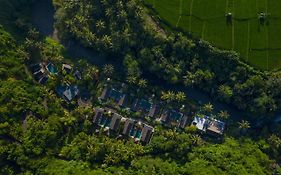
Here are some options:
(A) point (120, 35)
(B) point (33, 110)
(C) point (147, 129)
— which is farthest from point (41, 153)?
(A) point (120, 35)

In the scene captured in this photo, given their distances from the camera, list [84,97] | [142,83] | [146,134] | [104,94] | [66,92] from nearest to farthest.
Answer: [146,134] → [142,83] → [66,92] → [104,94] → [84,97]

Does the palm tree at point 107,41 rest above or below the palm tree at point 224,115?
above

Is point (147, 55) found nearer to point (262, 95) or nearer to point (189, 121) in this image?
point (189, 121)

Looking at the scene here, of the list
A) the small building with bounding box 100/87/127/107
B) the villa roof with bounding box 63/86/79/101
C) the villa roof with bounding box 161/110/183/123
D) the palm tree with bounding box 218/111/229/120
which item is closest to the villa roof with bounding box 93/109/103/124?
the small building with bounding box 100/87/127/107

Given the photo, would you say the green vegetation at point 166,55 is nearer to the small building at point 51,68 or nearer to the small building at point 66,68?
the small building at point 66,68

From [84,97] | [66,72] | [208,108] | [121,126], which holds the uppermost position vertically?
[208,108]

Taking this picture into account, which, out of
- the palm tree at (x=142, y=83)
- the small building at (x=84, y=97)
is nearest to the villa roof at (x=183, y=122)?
the palm tree at (x=142, y=83)

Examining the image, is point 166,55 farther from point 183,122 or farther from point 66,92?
point 66,92

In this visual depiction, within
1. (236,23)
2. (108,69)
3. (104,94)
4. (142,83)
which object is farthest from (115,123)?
(236,23)
